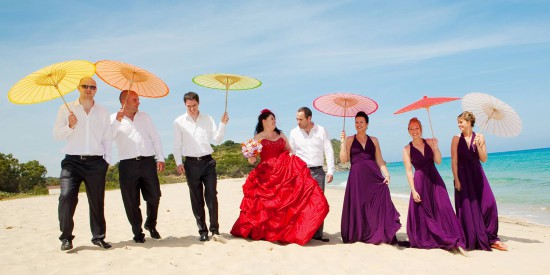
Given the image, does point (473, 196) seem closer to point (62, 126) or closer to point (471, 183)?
point (471, 183)

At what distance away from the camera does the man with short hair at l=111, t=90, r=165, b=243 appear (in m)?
5.54

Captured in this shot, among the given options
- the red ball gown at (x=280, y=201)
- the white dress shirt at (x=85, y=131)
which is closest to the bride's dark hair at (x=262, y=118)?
the red ball gown at (x=280, y=201)

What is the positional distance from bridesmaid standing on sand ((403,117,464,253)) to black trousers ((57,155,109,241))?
A: 4.06 meters

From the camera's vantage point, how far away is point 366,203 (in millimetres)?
6016

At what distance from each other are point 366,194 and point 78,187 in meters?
3.83

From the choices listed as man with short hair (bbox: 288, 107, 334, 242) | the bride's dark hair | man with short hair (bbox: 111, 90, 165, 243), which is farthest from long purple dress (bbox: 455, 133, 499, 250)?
man with short hair (bbox: 111, 90, 165, 243)

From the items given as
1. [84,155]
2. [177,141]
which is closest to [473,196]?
[177,141]

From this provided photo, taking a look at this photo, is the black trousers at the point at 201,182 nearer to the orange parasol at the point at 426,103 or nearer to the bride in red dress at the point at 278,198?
the bride in red dress at the point at 278,198

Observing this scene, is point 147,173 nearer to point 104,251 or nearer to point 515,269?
point 104,251

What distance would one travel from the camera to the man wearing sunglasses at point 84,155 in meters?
5.04

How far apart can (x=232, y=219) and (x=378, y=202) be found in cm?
412

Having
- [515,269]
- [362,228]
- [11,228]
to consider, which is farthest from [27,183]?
[515,269]

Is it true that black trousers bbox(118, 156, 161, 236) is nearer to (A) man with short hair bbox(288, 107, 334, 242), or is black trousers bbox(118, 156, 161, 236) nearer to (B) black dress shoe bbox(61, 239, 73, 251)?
(B) black dress shoe bbox(61, 239, 73, 251)

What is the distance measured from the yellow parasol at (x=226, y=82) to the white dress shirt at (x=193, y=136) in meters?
0.53
